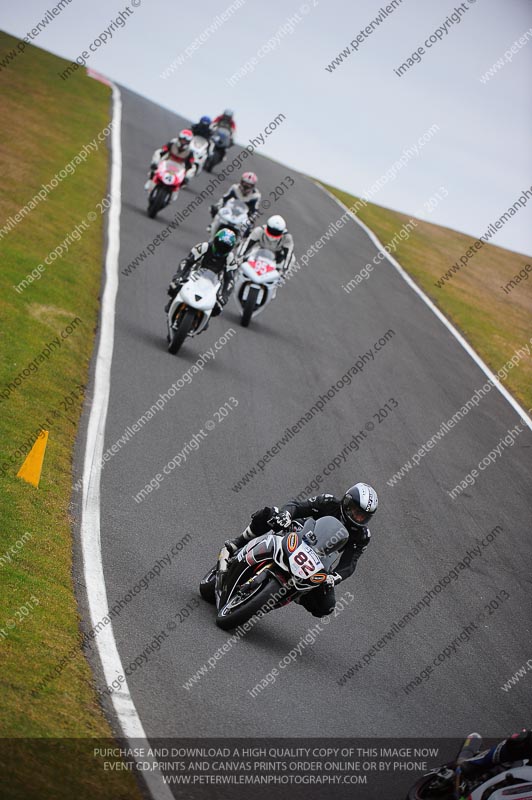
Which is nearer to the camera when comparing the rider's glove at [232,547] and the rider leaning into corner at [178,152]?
the rider's glove at [232,547]

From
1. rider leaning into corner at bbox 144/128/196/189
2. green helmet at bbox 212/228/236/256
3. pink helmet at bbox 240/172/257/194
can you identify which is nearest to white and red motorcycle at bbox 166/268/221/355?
green helmet at bbox 212/228/236/256

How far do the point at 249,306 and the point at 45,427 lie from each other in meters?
8.09

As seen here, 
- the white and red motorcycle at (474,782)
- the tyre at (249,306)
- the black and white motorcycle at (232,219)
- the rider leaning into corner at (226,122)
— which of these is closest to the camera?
the white and red motorcycle at (474,782)

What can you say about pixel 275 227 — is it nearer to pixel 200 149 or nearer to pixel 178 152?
pixel 178 152

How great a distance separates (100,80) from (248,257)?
80.6ft

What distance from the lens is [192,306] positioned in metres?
16.3

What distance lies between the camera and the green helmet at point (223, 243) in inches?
658

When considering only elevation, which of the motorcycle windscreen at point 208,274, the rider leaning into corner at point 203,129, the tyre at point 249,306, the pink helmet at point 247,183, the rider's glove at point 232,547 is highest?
the rider's glove at point 232,547

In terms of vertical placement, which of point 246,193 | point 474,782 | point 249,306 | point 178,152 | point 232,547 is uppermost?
point 474,782

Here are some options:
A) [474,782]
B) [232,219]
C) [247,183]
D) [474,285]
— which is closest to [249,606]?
[474,782]

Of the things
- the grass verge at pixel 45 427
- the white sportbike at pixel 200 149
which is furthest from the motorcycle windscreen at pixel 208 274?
the white sportbike at pixel 200 149

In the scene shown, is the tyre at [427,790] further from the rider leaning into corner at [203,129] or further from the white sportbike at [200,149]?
the rider leaning into corner at [203,129]

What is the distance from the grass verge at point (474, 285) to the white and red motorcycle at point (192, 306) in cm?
806

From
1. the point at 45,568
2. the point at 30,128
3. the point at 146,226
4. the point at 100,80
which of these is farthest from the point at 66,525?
the point at 100,80
